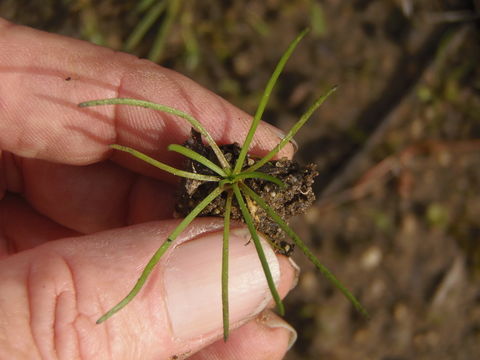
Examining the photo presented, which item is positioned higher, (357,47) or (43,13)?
(43,13)

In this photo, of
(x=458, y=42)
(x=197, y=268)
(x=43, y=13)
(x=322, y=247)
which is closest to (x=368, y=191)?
(x=322, y=247)

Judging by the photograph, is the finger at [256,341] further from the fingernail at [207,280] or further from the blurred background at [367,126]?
the blurred background at [367,126]

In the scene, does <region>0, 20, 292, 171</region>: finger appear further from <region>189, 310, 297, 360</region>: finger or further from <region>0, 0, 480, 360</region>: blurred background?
<region>0, 0, 480, 360</region>: blurred background

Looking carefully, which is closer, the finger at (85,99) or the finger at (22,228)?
the finger at (85,99)

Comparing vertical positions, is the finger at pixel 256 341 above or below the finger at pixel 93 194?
below

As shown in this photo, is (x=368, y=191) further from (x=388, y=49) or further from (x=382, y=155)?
(x=388, y=49)

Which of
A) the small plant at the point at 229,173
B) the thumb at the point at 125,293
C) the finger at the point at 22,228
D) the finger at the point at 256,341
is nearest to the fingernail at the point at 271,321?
the finger at the point at 256,341

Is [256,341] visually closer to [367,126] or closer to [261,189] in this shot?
[261,189]

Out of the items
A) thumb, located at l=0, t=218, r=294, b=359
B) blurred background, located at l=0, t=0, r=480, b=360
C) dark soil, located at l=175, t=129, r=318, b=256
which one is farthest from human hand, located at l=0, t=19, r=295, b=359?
blurred background, located at l=0, t=0, r=480, b=360
